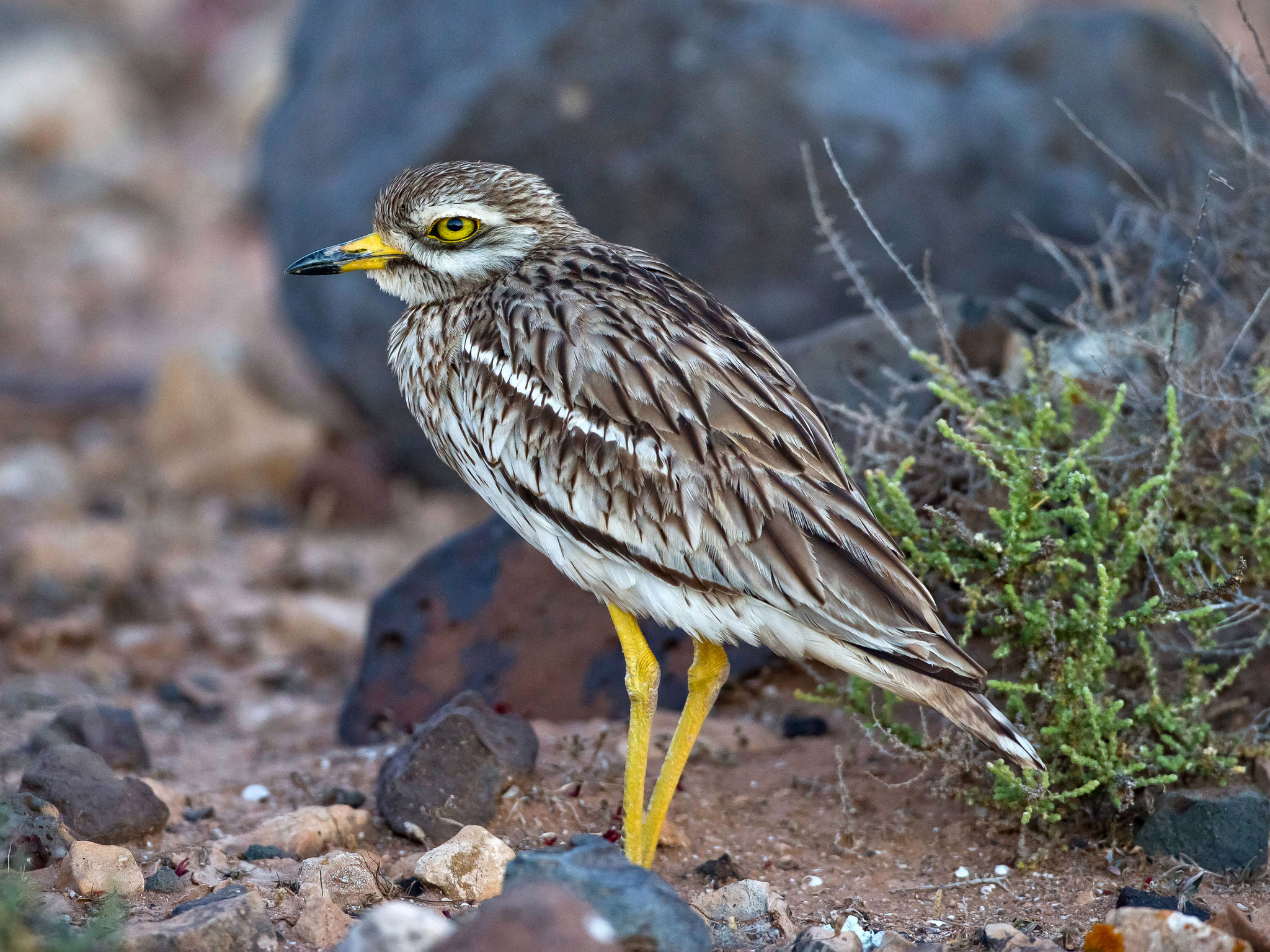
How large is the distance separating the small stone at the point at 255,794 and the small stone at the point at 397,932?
5.41 feet

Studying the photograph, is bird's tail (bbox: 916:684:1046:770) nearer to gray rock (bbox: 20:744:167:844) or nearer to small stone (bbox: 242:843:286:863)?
small stone (bbox: 242:843:286:863)

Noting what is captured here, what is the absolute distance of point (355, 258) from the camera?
377cm

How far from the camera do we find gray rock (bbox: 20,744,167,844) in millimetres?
3393

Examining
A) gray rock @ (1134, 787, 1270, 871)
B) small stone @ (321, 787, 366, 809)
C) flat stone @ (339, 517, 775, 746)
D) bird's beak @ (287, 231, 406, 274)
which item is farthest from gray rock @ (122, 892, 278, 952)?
gray rock @ (1134, 787, 1270, 871)

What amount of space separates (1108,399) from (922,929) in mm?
1691

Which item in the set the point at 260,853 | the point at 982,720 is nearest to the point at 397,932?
the point at 260,853

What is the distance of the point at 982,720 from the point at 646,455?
1.00 metres

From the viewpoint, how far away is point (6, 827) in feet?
10.1

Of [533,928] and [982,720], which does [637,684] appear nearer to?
[982,720]

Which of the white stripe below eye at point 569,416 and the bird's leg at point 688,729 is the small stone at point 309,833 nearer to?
the bird's leg at point 688,729

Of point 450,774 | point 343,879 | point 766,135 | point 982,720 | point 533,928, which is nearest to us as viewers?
point 533,928

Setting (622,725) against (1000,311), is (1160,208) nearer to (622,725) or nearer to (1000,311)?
(1000,311)

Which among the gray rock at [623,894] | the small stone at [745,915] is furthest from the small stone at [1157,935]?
the gray rock at [623,894]

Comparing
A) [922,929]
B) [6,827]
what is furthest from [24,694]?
[922,929]
